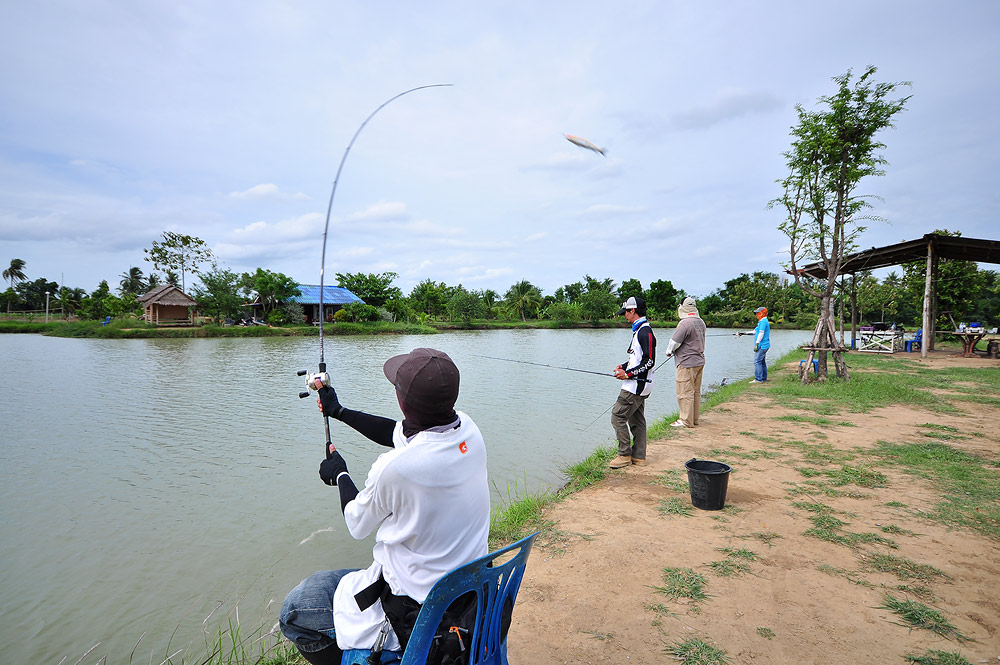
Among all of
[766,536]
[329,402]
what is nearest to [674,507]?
[766,536]

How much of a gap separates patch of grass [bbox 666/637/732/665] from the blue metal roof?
4119 centimetres

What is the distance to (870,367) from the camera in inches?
547

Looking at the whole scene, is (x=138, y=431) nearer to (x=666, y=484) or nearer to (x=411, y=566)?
(x=666, y=484)

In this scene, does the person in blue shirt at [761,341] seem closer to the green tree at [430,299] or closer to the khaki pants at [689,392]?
the khaki pants at [689,392]

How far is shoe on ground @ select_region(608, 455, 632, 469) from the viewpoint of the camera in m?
5.80

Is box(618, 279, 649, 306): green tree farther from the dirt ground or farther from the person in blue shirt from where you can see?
the dirt ground

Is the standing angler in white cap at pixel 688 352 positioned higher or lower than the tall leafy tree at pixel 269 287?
→ lower

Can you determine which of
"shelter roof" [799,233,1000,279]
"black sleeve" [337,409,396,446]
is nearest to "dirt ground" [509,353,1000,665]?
"black sleeve" [337,409,396,446]

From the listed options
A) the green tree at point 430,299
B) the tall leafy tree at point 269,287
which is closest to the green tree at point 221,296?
the tall leafy tree at point 269,287

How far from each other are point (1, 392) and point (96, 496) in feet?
33.4

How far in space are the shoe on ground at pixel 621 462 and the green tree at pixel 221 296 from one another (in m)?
38.1

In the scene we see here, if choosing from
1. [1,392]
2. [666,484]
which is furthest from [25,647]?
[1,392]

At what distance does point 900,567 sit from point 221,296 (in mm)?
41078

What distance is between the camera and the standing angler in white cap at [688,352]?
23.9 feet
